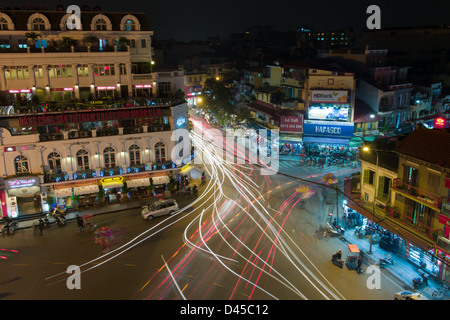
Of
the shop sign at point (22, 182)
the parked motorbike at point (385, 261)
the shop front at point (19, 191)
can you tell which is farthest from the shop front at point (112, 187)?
the parked motorbike at point (385, 261)

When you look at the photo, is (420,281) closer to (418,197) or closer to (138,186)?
(418,197)

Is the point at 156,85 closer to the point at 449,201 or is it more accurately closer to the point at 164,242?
the point at 164,242

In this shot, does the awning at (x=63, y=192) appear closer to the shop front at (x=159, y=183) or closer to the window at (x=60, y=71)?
the shop front at (x=159, y=183)

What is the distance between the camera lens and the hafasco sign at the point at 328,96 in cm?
4931

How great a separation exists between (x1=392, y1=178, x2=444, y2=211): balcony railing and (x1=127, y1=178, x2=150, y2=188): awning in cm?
2388

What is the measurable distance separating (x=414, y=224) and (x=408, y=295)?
241 inches

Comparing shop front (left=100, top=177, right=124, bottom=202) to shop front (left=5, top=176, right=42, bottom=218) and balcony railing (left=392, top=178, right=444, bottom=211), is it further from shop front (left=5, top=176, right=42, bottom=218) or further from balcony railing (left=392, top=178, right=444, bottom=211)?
balcony railing (left=392, top=178, right=444, bottom=211)

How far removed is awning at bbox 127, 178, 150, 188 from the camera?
38.9 meters

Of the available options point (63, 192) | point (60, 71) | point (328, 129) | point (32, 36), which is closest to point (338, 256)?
point (63, 192)

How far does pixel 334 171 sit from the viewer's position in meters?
46.6

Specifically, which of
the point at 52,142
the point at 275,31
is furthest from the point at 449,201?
the point at 275,31

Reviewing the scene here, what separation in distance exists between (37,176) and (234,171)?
73.2ft

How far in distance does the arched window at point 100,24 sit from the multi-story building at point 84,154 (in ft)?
35.0

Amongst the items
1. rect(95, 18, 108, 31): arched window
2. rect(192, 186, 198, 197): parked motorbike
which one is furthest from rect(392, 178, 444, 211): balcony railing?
rect(95, 18, 108, 31): arched window
